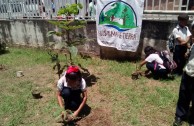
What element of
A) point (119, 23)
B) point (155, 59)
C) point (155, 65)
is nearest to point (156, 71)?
point (155, 65)

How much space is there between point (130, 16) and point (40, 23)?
3170mm

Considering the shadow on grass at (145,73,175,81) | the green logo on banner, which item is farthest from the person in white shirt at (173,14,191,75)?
the green logo on banner

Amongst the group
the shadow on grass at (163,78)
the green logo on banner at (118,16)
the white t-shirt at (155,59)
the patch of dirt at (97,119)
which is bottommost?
the patch of dirt at (97,119)

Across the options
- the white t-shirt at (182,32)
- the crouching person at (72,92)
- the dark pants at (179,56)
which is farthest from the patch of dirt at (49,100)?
the white t-shirt at (182,32)

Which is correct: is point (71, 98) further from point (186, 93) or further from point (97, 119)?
point (186, 93)

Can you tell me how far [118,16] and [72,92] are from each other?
299cm

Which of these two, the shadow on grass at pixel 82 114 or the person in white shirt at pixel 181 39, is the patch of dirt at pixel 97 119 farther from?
the person in white shirt at pixel 181 39

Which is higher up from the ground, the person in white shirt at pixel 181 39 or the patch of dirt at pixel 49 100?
the person in white shirt at pixel 181 39

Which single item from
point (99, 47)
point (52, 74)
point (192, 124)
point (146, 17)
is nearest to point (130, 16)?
point (146, 17)

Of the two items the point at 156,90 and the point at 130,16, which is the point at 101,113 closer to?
the point at 156,90

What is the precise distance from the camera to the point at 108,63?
6277 mm

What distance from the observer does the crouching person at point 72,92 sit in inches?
144

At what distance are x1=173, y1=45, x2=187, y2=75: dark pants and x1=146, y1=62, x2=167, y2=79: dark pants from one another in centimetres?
40

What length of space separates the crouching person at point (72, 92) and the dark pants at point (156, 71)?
1.95 meters
